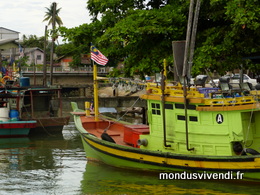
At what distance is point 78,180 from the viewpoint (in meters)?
19.1

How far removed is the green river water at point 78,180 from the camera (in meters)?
16.8

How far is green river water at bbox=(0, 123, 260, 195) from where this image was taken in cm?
1680

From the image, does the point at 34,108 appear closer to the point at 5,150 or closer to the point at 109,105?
the point at 5,150

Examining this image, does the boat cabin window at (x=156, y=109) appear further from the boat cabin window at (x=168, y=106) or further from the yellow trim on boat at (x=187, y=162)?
the yellow trim on boat at (x=187, y=162)

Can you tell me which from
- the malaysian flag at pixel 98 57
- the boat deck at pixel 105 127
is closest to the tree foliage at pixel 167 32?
the malaysian flag at pixel 98 57

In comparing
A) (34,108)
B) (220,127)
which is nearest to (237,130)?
(220,127)

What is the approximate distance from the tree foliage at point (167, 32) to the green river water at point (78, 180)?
5.50 metres

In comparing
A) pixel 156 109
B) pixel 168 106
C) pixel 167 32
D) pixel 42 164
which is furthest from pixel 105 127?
pixel 168 106

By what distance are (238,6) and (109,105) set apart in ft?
92.1

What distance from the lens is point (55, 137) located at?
3272cm

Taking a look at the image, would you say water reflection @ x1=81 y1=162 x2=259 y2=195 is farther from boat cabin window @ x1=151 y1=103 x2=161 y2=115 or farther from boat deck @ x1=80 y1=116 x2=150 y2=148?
boat deck @ x1=80 y1=116 x2=150 y2=148

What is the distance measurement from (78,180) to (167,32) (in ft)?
27.8

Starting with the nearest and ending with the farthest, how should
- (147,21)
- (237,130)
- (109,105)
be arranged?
(237,130) → (147,21) → (109,105)

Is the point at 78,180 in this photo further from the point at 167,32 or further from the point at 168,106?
the point at 167,32
